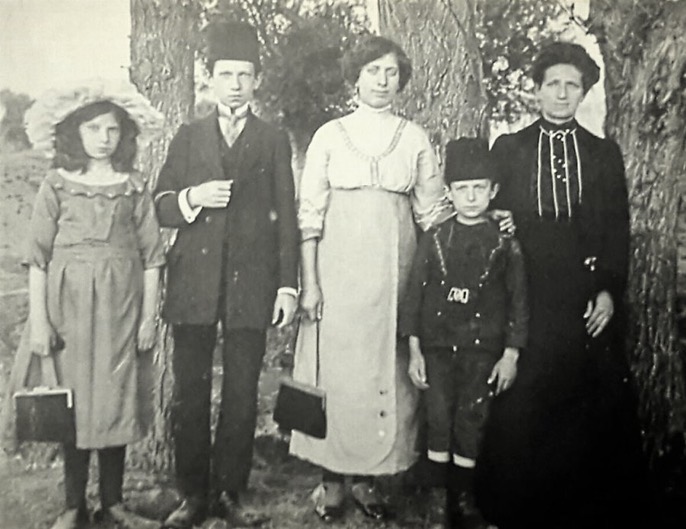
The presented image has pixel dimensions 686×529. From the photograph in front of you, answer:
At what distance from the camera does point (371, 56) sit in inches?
111

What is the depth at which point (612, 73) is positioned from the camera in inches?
113

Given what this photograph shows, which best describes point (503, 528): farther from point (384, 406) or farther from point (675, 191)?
point (675, 191)

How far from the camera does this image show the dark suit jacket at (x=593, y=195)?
9.21 feet

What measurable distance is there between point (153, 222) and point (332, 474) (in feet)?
3.18

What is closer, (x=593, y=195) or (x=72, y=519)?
(x=72, y=519)

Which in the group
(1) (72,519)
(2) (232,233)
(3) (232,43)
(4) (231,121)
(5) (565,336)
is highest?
(3) (232,43)

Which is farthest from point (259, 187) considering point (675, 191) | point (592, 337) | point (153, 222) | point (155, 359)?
→ point (675, 191)

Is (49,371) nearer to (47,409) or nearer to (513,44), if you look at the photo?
(47,409)

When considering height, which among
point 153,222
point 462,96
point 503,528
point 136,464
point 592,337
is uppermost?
point 462,96

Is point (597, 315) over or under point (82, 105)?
under

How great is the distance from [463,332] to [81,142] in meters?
1.33

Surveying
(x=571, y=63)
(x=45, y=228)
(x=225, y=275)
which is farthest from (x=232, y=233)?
(x=571, y=63)

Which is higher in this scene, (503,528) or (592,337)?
(592,337)

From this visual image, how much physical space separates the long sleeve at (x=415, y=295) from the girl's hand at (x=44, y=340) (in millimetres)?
1076
